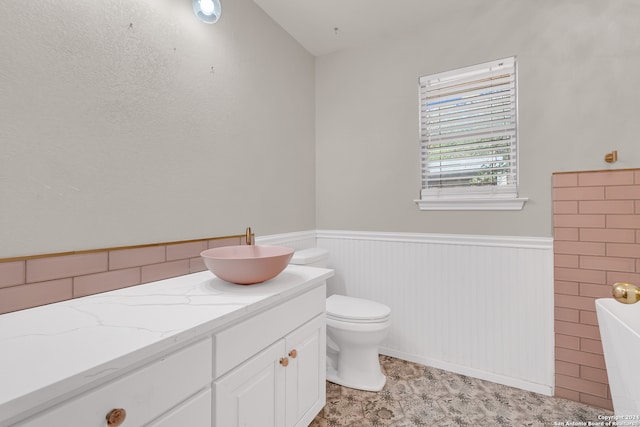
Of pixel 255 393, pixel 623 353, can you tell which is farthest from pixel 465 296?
pixel 255 393

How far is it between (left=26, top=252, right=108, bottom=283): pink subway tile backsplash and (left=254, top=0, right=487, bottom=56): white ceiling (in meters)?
1.85

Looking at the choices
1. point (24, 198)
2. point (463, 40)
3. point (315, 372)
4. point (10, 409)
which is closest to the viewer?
point (10, 409)

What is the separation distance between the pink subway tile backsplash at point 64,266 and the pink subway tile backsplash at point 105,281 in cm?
2

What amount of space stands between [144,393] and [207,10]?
5.64ft

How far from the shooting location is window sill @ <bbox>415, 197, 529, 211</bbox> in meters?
1.87

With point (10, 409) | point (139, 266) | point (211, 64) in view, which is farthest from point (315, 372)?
point (211, 64)

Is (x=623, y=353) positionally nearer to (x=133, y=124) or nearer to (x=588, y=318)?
(x=588, y=318)

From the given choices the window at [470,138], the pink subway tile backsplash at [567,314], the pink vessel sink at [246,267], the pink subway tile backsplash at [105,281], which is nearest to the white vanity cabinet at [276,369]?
the pink vessel sink at [246,267]

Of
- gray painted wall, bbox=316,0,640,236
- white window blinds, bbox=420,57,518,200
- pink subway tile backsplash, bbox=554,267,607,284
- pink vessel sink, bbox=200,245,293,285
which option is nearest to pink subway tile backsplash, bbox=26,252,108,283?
pink vessel sink, bbox=200,245,293,285

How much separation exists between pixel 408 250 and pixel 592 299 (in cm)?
107

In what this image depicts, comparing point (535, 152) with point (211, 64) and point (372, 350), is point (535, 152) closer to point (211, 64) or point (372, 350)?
point (372, 350)

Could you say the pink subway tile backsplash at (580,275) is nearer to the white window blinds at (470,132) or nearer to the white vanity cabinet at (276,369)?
the white window blinds at (470,132)

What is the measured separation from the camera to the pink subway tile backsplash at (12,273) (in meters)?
0.92

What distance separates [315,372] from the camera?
144 centimetres
